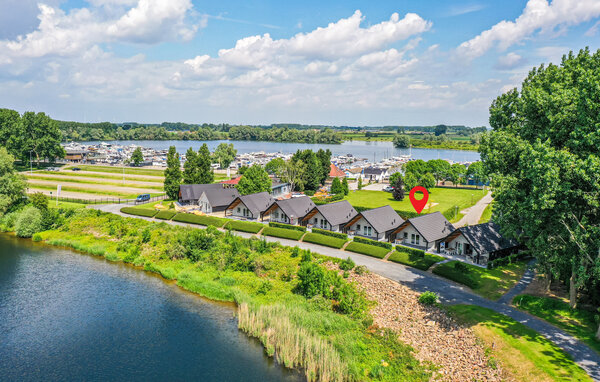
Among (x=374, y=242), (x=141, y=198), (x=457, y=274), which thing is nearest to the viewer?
(x=457, y=274)

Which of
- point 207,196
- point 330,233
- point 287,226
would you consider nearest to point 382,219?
point 330,233

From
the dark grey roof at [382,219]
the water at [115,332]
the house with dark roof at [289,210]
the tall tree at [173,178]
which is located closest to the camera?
the water at [115,332]

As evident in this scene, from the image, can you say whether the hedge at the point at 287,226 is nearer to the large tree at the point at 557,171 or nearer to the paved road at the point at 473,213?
the paved road at the point at 473,213

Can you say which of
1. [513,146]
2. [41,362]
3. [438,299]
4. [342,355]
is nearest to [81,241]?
[41,362]

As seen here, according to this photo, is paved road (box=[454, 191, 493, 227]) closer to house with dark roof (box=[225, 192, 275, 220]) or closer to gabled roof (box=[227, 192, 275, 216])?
gabled roof (box=[227, 192, 275, 216])

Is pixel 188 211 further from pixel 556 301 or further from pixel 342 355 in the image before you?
pixel 556 301

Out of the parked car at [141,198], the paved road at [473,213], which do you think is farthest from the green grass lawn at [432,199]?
the parked car at [141,198]

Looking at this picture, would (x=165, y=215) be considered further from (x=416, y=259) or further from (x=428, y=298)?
(x=428, y=298)
